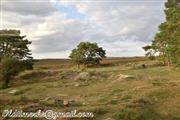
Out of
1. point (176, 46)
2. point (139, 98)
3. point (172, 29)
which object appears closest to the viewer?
point (139, 98)

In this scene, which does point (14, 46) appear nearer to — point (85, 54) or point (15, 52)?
point (15, 52)

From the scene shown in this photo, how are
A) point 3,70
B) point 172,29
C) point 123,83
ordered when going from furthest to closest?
1. point 3,70
2. point 172,29
3. point 123,83

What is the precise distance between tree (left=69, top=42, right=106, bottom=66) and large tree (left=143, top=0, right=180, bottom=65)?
50.1 feet

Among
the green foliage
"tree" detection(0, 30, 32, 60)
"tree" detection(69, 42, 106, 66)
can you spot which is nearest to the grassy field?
the green foliage

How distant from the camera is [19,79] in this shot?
48.9m

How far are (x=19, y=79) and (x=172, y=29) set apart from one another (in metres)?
22.7

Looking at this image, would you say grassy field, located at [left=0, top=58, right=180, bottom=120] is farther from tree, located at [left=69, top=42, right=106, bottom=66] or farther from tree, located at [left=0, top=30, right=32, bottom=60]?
tree, located at [left=69, top=42, right=106, bottom=66]

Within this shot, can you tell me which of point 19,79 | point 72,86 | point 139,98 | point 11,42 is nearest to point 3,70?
point 19,79

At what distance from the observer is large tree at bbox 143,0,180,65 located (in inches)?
1213

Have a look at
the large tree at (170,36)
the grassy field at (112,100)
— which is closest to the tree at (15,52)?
the grassy field at (112,100)

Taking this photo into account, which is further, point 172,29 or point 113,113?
point 172,29

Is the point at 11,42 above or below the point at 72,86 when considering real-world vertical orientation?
above

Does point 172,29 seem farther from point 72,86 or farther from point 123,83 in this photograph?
point 72,86

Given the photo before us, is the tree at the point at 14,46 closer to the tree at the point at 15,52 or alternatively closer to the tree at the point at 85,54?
the tree at the point at 15,52
